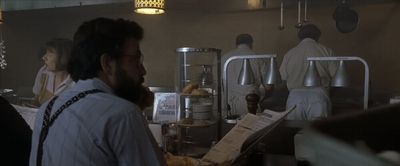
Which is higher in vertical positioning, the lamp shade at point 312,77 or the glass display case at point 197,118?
the lamp shade at point 312,77

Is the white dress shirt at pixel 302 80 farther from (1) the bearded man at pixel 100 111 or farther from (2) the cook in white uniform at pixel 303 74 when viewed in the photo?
(1) the bearded man at pixel 100 111

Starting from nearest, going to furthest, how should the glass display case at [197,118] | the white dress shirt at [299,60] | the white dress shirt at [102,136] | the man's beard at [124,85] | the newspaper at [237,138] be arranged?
the white dress shirt at [102,136] < the man's beard at [124,85] < the newspaper at [237,138] < the glass display case at [197,118] < the white dress shirt at [299,60]

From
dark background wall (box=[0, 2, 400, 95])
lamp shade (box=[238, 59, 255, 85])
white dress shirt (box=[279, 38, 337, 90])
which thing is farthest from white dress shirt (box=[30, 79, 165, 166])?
dark background wall (box=[0, 2, 400, 95])

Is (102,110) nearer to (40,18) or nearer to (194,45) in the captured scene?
(194,45)

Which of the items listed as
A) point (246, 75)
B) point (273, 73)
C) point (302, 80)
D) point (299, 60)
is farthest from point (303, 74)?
point (246, 75)

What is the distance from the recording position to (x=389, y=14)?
4246 millimetres

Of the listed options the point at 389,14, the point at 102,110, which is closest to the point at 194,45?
the point at 389,14

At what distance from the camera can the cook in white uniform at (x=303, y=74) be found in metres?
3.01

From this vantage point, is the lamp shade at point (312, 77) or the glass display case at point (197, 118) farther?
the lamp shade at point (312, 77)

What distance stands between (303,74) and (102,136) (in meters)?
2.66

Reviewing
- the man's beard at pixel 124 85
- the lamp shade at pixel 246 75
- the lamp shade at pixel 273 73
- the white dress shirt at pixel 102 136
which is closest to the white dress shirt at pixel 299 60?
the lamp shade at pixel 273 73

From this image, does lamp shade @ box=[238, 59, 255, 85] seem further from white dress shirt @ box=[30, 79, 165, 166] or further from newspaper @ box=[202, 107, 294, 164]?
white dress shirt @ box=[30, 79, 165, 166]

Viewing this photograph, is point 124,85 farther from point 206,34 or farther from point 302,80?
point 206,34

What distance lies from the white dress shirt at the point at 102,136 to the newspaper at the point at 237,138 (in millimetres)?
355
